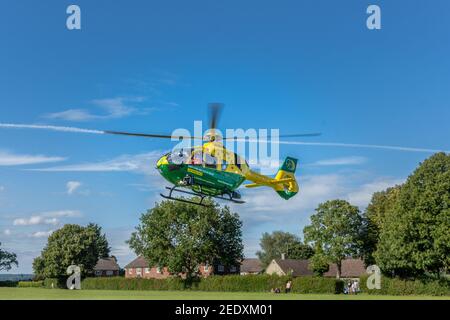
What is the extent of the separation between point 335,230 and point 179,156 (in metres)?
56.0

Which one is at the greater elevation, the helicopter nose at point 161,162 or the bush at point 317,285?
the helicopter nose at point 161,162

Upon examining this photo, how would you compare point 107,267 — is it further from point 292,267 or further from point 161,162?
point 161,162

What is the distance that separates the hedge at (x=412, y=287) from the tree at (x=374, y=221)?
1651cm

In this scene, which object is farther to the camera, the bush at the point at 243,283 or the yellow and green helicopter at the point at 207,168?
the bush at the point at 243,283

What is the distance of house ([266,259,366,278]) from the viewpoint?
102938 millimetres

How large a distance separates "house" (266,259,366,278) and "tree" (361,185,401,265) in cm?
1318

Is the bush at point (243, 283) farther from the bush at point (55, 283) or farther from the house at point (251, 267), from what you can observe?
the house at point (251, 267)

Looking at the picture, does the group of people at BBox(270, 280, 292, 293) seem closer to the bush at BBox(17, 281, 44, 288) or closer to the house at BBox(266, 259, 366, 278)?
the house at BBox(266, 259, 366, 278)

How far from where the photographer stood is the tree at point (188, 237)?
8331 centimetres

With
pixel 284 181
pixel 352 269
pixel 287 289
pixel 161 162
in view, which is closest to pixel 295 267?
pixel 352 269

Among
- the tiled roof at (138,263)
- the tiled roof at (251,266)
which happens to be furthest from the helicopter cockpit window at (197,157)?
the tiled roof at (251,266)

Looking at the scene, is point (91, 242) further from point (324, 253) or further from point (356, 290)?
point (356, 290)
